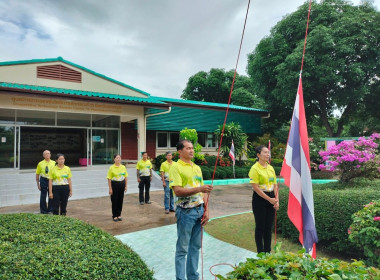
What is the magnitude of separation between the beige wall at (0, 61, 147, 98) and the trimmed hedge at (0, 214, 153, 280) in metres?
11.2

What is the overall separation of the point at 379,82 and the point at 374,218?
19740 mm

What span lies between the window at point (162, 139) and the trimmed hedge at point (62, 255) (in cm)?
1493

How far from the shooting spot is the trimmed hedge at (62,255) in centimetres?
201

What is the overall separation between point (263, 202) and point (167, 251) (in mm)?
1936

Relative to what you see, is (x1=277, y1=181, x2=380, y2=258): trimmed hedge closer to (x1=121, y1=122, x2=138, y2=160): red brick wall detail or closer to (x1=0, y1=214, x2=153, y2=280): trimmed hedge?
→ (x1=0, y1=214, x2=153, y2=280): trimmed hedge

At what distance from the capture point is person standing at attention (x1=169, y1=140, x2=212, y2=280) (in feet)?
10.3

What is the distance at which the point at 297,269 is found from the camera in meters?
1.67

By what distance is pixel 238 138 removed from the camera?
1722 centimetres

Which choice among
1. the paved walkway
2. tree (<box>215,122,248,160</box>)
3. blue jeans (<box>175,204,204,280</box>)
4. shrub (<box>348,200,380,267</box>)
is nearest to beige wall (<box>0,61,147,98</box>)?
tree (<box>215,122,248,160</box>)

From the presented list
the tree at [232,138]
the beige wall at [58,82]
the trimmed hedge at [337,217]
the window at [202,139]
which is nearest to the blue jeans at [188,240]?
the trimmed hedge at [337,217]

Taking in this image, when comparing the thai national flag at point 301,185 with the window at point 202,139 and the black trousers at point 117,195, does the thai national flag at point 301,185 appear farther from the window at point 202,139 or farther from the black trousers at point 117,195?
the window at point 202,139

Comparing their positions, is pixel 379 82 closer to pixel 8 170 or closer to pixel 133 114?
pixel 133 114

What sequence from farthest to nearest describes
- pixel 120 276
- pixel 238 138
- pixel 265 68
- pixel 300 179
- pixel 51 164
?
1. pixel 265 68
2. pixel 238 138
3. pixel 51 164
4. pixel 300 179
5. pixel 120 276

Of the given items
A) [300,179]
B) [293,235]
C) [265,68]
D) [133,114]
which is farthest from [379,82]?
[300,179]
